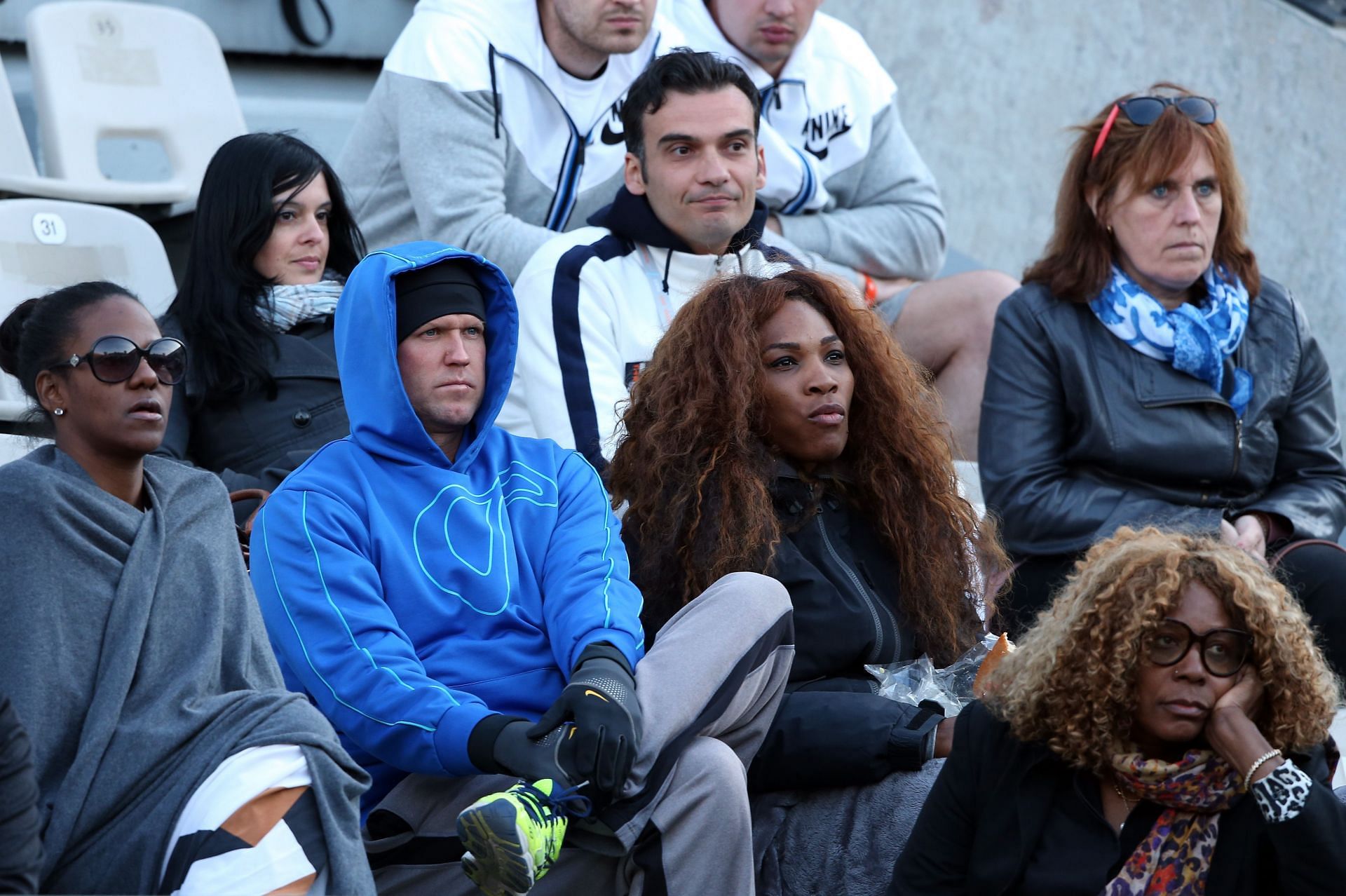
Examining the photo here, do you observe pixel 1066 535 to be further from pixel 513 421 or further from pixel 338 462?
pixel 338 462

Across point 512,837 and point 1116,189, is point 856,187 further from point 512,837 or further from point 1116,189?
point 512,837

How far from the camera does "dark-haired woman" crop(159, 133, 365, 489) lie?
3.71 meters

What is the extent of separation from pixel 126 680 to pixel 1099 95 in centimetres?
494

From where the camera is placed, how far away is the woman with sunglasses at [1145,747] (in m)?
2.47

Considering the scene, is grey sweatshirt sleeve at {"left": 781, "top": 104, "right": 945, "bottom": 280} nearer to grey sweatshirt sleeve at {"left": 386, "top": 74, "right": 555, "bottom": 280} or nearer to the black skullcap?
grey sweatshirt sleeve at {"left": 386, "top": 74, "right": 555, "bottom": 280}

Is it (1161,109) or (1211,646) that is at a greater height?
(1161,109)

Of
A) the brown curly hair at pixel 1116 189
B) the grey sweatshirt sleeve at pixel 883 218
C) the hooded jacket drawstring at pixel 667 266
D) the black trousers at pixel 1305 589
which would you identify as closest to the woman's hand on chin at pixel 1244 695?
the black trousers at pixel 1305 589

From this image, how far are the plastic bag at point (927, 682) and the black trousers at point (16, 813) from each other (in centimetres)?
146

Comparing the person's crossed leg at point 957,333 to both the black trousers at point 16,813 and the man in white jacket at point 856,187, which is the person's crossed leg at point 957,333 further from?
the black trousers at point 16,813

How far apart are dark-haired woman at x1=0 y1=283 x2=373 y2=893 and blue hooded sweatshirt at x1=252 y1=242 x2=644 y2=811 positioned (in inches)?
4.3

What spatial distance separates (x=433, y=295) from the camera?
3.03m

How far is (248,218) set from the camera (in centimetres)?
388

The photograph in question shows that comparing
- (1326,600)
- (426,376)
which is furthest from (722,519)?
(1326,600)

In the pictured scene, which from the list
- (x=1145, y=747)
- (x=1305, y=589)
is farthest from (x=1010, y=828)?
(x=1305, y=589)
